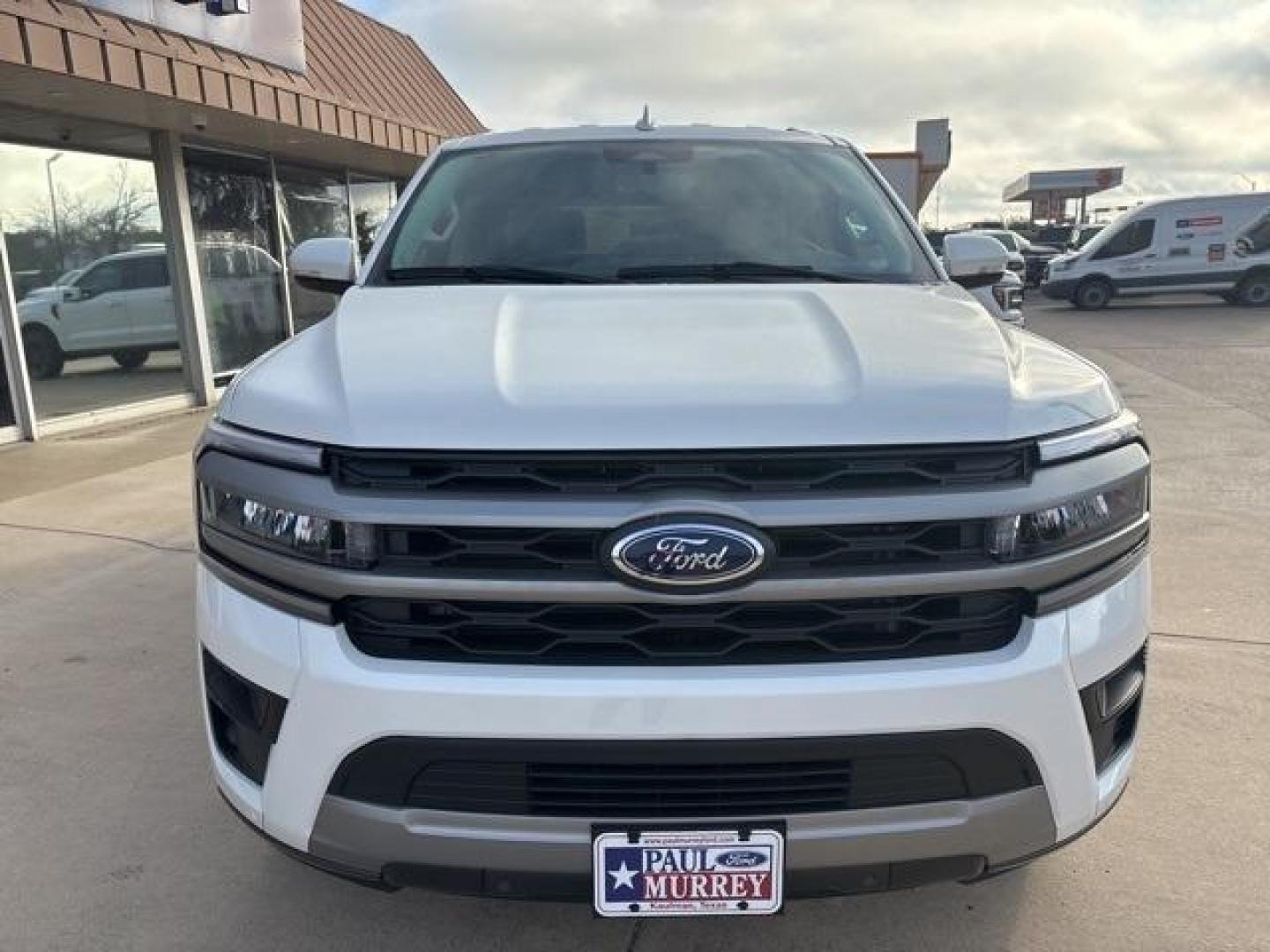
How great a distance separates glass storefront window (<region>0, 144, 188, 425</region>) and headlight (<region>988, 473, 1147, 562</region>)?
868 cm

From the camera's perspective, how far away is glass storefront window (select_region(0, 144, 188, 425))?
28.1 ft

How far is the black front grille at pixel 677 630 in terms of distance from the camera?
1815 mm

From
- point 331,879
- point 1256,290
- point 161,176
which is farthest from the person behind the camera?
point 1256,290

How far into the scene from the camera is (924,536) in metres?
1.83

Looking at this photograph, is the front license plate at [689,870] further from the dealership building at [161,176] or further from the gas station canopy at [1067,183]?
the gas station canopy at [1067,183]

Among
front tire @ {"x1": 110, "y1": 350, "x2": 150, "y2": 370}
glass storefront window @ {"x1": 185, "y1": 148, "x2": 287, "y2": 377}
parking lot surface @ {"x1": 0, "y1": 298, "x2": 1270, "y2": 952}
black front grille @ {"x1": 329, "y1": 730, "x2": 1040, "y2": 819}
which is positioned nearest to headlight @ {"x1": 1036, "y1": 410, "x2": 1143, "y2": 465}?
black front grille @ {"x1": 329, "y1": 730, "x2": 1040, "y2": 819}

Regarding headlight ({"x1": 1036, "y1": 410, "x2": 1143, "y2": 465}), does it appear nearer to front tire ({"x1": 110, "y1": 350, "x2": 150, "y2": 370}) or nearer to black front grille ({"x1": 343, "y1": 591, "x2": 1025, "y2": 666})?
black front grille ({"x1": 343, "y1": 591, "x2": 1025, "y2": 666})

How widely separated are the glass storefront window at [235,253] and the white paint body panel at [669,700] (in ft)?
32.2

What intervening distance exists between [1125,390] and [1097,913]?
9471 mm

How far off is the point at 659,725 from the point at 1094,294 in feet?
74.4

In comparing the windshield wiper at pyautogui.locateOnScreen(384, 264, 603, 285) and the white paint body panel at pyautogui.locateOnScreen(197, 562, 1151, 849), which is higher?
the windshield wiper at pyautogui.locateOnScreen(384, 264, 603, 285)

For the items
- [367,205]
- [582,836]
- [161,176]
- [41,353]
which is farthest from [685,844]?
[367,205]

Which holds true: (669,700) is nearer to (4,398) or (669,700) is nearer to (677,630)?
(677,630)

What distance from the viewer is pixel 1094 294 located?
2172cm
